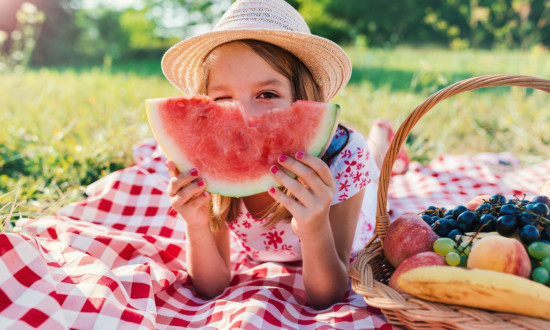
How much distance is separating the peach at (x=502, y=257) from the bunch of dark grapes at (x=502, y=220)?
0.32 ft

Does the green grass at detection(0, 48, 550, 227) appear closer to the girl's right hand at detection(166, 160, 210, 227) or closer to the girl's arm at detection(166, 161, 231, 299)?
the girl's arm at detection(166, 161, 231, 299)

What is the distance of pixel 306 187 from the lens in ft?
4.47

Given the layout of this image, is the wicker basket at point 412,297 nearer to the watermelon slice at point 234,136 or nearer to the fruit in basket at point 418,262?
the fruit in basket at point 418,262

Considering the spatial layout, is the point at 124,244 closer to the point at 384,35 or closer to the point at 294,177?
the point at 294,177

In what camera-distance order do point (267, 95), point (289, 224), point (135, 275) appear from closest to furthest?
point (135, 275)
point (267, 95)
point (289, 224)

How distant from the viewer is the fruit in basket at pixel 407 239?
1.41m

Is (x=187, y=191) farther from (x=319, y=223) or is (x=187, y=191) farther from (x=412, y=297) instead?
(x=412, y=297)

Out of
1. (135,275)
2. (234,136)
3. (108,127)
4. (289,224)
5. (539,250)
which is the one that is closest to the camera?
(539,250)

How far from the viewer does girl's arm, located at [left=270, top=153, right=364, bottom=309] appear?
1.31 metres

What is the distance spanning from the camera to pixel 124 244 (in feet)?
6.25

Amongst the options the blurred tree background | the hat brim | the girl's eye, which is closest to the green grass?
the hat brim

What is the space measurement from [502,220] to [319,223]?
611 millimetres

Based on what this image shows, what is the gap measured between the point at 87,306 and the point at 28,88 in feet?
16.4

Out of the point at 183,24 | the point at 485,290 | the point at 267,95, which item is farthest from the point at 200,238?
the point at 183,24
